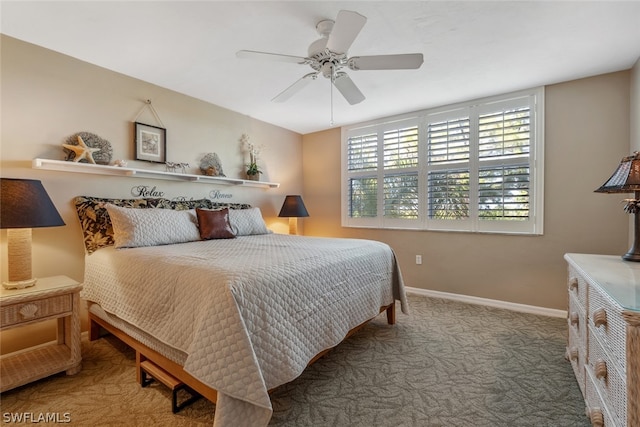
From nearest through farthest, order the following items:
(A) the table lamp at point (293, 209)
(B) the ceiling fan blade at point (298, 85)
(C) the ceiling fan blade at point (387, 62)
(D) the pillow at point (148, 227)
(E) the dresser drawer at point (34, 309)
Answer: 1. (E) the dresser drawer at point (34, 309)
2. (C) the ceiling fan blade at point (387, 62)
3. (B) the ceiling fan blade at point (298, 85)
4. (D) the pillow at point (148, 227)
5. (A) the table lamp at point (293, 209)

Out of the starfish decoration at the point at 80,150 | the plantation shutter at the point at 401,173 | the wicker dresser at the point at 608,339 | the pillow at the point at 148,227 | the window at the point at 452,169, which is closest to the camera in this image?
the wicker dresser at the point at 608,339

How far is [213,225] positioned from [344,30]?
2.09 metres

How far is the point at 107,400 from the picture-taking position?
171cm

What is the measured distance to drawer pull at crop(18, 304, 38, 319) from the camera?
1.80 meters

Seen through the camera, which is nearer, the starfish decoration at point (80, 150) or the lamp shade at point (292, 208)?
the starfish decoration at point (80, 150)

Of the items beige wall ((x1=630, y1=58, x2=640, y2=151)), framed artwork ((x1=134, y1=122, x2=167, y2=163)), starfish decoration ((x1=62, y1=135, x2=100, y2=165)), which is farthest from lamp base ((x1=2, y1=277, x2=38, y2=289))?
beige wall ((x1=630, y1=58, x2=640, y2=151))

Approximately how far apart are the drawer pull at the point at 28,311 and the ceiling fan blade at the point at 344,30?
8.14ft

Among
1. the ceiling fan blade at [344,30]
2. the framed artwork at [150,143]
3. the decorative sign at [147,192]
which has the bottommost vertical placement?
the decorative sign at [147,192]

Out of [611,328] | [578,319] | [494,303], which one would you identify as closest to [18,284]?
[611,328]

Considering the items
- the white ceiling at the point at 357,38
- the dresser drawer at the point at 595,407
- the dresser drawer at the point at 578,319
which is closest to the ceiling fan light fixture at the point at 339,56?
the white ceiling at the point at 357,38

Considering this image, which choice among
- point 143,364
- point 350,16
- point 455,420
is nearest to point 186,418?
point 143,364

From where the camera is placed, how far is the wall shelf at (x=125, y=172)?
2.36 m

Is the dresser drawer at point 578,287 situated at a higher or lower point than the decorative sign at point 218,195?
lower

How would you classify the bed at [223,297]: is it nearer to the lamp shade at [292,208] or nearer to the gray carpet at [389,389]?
the gray carpet at [389,389]
